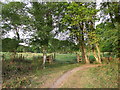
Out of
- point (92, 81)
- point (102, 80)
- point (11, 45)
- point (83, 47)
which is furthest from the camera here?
point (83, 47)

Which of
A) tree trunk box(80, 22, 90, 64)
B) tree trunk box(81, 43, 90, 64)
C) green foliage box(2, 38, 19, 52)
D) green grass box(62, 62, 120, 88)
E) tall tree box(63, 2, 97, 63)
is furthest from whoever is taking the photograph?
tree trunk box(81, 43, 90, 64)

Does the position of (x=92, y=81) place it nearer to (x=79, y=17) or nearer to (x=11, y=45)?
(x=79, y=17)

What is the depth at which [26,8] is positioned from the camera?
10.4 ft

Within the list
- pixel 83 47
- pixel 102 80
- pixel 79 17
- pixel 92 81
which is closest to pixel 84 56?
pixel 83 47

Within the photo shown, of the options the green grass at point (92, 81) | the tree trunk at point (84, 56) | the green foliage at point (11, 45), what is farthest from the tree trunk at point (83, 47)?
the green foliage at point (11, 45)

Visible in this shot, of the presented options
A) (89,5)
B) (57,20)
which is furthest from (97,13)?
(57,20)

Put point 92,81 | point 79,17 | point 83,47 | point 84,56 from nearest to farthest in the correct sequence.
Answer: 1. point 92,81
2. point 79,17
3. point 83,47
4. point 84,56

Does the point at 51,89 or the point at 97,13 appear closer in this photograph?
the point at 51,89

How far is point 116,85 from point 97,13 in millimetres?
3411

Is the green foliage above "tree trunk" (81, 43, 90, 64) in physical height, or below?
above

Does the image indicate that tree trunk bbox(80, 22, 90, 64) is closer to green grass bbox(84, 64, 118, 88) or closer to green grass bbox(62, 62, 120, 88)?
green grass bbox(84, 64, 118, 88)

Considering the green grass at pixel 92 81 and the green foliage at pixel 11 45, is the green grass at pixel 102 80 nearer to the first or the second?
the green grass at pixel 92 81

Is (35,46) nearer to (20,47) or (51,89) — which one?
(20,47)

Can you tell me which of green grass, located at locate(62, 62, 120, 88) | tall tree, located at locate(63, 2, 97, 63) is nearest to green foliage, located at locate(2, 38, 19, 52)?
tall tree, located at locate(63, 2, 97, 63)
